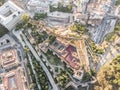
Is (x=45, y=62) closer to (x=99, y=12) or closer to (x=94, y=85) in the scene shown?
(x=94, y=85)

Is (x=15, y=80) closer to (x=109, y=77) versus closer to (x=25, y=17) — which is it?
(x=25, y=17)

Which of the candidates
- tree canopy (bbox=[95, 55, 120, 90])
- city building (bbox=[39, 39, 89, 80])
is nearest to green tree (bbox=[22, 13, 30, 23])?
city building (bbox=[39, 39, 89, 80])

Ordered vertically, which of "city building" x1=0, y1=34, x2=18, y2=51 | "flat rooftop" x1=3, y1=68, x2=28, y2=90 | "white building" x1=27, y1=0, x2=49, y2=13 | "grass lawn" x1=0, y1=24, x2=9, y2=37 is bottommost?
"flat rooftop" x1=3, y1=68, x2=28, y2=90

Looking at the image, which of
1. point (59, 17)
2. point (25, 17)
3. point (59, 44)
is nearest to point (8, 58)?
point (25, 17)

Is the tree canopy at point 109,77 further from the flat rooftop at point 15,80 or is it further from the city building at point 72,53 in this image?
the flat rooftop at point 15,80

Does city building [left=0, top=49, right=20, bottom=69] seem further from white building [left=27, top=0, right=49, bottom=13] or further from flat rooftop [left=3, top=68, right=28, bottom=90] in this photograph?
white building [left=27, top=0, right=49, bottom=13]

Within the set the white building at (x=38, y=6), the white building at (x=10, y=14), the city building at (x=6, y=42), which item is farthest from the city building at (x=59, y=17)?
the city building at (x=6, y=42)
